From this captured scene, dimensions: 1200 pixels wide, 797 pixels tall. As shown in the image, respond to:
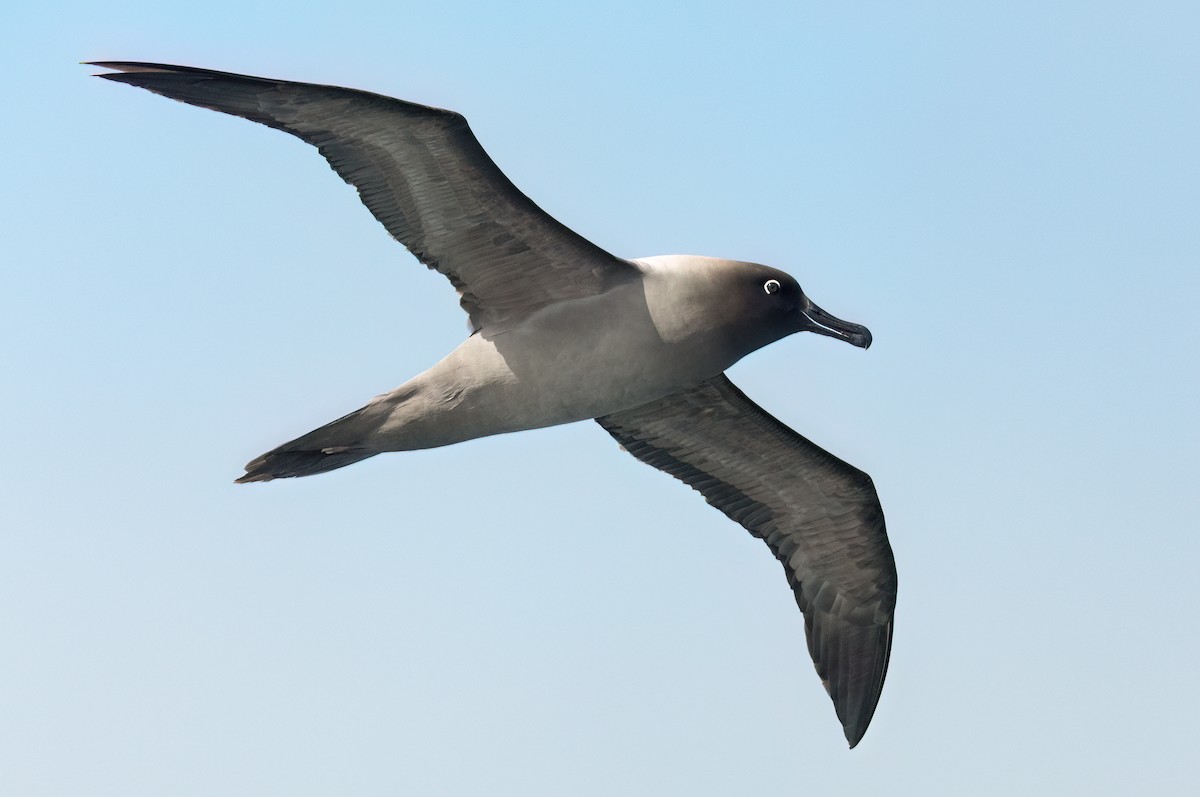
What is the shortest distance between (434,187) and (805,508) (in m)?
4.28

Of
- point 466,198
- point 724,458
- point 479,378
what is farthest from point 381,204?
point 724,458

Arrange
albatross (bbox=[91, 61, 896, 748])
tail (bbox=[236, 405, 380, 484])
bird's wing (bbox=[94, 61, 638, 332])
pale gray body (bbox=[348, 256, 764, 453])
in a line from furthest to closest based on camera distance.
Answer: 1. tail (bbox=[236, 405, 380, 484])
2. pale gray body (bbox=[348, 256, 764, 453])
3. albatross (bbox=[91, 61, 896, 748])
4. bird's wing (bbox=[94, 61, 638, 332])

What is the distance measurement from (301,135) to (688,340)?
3.02m

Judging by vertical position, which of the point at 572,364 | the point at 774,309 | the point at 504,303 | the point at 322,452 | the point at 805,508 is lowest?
the point at 805,508

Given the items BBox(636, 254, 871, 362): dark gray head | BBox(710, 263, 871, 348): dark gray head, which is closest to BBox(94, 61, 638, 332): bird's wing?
BBox(636, 254, 871, 362): dark gray head

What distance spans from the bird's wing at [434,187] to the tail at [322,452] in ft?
3.64

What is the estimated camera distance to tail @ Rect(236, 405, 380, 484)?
430 inches

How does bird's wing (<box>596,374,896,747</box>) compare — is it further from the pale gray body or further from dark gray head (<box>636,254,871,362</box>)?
the pale gray body

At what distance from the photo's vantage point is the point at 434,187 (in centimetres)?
1059

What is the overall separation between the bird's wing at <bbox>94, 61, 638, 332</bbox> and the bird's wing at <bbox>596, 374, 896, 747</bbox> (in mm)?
1794

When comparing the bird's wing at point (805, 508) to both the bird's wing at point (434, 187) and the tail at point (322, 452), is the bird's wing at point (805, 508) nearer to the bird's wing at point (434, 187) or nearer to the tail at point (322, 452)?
the bird's wing at point (434, 187)

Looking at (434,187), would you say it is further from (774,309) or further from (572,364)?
(774,309)

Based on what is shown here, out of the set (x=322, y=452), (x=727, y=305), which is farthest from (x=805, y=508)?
(x=322, y=452)

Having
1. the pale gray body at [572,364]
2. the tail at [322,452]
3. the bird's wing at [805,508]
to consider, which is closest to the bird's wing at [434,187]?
the pale gray body at [572,364]
